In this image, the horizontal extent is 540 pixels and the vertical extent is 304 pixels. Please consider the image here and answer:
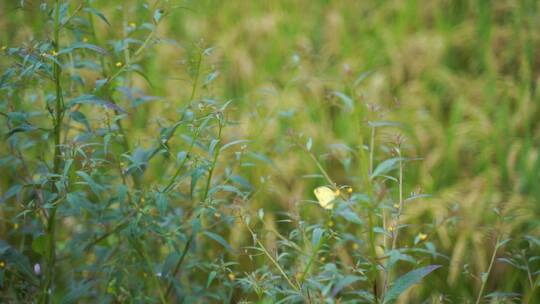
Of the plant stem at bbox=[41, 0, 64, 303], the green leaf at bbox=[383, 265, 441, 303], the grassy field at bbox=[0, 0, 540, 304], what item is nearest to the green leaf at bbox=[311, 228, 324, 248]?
the grassy field at bbox=[0, 0, 540, 304]

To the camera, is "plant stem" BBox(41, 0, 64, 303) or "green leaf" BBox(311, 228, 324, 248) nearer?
"green leaf" BBox(311, 228, 324, 248)

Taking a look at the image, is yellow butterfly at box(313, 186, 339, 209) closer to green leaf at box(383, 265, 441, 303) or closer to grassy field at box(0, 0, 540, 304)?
grassy field at box(0, 0, 540, 304)

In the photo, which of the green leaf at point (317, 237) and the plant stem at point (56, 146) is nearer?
the green leaf at point (317, 237)

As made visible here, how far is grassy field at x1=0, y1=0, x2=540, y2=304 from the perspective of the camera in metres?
1.50

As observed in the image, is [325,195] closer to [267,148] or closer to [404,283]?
[404,283]

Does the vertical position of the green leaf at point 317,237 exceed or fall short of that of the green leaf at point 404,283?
it exceeds it

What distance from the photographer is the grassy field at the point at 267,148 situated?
1.50 meters

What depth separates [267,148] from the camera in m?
2.33

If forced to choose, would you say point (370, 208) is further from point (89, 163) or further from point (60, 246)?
point (60, 246)

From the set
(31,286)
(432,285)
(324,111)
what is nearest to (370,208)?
(31,286)

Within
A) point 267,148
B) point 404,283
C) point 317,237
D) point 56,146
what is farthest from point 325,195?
point 267,148

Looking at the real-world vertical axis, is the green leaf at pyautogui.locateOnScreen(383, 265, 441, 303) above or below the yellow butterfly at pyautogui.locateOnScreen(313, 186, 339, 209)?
below

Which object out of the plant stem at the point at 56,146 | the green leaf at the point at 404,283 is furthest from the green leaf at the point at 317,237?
the plant stem at the point at 56,146

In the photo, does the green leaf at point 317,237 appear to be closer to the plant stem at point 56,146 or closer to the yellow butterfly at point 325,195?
the yellow butterfly at point 325,195
